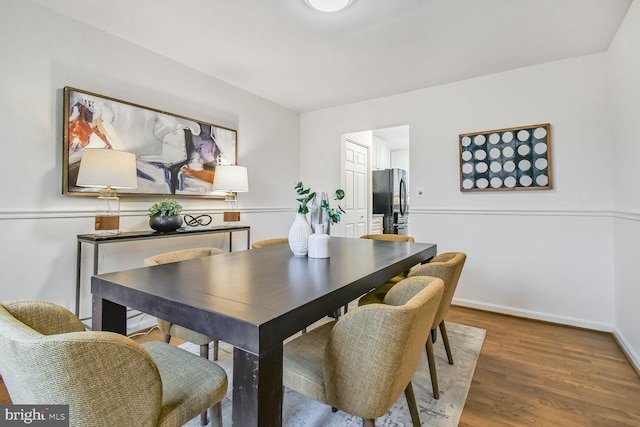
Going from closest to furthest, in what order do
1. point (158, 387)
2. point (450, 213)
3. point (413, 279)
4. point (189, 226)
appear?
1. point (158, 387)
2. point (413, 279)
3. point (189, 226)
4. point (450, 213)

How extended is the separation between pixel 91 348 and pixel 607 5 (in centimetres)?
317

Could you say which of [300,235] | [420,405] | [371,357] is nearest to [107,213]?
[300,235]

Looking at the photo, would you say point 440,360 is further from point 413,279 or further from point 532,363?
point 413,279

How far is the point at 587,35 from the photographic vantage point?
7.64 ft

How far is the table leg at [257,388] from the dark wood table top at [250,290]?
0.13 feet

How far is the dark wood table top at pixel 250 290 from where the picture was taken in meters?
0.81

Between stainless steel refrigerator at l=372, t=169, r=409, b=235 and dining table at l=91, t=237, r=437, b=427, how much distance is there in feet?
12.3

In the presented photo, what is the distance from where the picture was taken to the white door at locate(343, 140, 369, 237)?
169 inches

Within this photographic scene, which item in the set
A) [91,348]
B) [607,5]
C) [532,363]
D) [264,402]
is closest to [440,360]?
[532,363]

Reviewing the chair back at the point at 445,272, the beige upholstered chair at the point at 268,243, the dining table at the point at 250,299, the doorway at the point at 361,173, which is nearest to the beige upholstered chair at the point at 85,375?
the dining table at the point at 250,299

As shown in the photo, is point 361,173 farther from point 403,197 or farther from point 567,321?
point 567,321

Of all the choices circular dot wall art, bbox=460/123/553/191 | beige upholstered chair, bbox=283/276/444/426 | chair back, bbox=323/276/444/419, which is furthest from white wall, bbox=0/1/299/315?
circular dot wall art, bbox=460/123/553/191

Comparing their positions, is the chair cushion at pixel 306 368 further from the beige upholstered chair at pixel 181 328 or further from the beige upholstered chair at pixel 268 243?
the beige upholstered chair at pixel 268 243

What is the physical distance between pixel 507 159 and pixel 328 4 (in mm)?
2186
